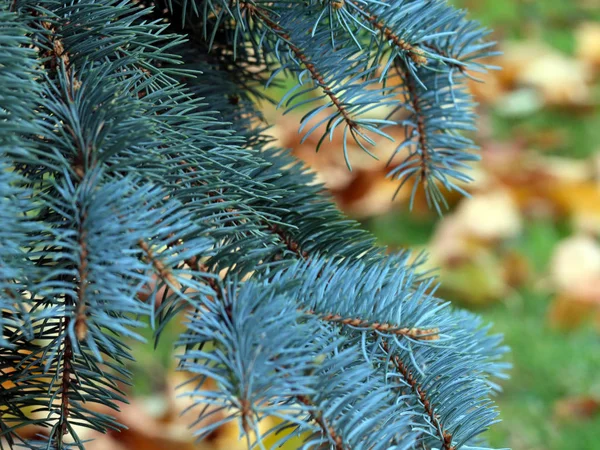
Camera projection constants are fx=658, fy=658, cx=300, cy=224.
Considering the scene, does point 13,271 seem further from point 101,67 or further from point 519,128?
point 519,128

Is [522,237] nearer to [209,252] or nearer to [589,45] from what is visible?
[589,45]

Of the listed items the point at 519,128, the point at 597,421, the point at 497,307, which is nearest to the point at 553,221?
the point at 497,307

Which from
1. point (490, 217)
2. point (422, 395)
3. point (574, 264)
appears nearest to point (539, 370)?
point (574, 264)

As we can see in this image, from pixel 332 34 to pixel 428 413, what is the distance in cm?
23

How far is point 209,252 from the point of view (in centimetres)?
32

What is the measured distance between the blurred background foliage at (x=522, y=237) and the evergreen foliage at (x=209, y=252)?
0.44 m

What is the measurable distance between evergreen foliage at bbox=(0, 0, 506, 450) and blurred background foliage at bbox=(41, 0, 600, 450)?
436mm

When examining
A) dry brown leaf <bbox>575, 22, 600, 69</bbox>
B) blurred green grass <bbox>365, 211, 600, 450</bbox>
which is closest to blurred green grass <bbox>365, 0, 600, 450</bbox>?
blurred green grass <bbox>365, 211, 600, 450</bbox>

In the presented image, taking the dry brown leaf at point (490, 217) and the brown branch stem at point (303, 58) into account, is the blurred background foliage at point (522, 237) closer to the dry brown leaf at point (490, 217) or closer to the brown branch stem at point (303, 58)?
the dry brown leaf at point (490, 217)

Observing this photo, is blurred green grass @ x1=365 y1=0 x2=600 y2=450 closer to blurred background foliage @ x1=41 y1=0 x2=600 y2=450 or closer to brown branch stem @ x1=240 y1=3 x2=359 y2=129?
blurred background foliage @ x1=41 y1=0 x2=600 y2=450

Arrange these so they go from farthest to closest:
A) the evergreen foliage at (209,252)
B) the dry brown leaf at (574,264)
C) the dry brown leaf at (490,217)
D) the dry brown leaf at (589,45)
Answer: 1. the dry brown leaf at (589,45)
2. the dry brown leaf at (490,217)
3. the dry brown leaf at (574,264)
4. the evergreen foliage at (209,252)

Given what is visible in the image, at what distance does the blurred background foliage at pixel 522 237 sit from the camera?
1062mm

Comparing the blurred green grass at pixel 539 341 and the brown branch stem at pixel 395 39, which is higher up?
the blurred green grass at pixel 539 341

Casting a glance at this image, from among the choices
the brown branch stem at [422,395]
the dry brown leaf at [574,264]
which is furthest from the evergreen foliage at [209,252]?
the dry brown leaf at [574,264]
